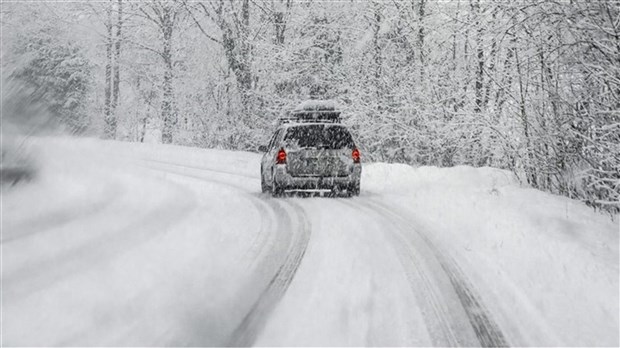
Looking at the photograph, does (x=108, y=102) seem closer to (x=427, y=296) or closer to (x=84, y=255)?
(x=84, y=255)

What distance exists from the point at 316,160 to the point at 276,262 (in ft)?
20.9

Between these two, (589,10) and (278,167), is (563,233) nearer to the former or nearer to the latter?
(589,10)

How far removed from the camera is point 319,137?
13.2 meters

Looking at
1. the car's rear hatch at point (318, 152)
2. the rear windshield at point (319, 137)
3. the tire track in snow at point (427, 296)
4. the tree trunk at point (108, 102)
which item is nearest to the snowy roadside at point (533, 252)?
the tire track in snow at point (427, 296)

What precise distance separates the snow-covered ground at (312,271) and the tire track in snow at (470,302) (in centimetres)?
2

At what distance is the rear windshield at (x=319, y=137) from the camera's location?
13078 mm

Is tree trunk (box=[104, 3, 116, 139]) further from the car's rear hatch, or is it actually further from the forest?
the car's rear hatch

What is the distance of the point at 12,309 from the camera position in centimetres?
496

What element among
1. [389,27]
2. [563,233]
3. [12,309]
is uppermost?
[389,27]

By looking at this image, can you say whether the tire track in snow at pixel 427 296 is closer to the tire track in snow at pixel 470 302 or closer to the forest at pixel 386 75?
the tire track in snow at pixel 470 302

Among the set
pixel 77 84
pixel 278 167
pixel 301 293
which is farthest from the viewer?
pixel 77 84

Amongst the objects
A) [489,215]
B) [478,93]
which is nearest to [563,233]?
[489,215]

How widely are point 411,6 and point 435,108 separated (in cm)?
458

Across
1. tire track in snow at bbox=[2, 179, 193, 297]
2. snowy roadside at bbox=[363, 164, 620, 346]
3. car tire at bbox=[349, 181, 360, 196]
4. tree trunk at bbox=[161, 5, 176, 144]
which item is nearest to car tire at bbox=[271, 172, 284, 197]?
car tire at bbox=[349, 181, 360, 196]
